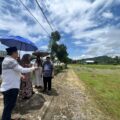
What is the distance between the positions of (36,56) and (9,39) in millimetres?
3856

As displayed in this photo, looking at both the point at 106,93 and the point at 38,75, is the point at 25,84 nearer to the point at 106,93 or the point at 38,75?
the point at 38,75

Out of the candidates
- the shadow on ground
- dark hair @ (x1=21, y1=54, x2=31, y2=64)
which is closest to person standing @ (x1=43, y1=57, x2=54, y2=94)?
the shadow on ground

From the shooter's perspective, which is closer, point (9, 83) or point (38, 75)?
point (9, 83)

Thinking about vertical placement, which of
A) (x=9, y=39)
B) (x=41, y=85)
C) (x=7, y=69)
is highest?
(x=9, y=39)

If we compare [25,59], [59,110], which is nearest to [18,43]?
[25,59]

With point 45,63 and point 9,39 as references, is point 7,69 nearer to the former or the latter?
point 9,39

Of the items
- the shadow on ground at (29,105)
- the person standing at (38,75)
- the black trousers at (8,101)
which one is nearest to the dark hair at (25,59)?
the shadow on ground at (29,105)

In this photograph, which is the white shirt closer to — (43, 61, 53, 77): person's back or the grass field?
the grass field

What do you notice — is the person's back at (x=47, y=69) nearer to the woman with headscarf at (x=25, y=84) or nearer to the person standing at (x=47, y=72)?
the person standing at (x=47, y=72)

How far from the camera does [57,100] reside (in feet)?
37.1

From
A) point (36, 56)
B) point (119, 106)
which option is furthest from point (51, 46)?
point (119, 106)

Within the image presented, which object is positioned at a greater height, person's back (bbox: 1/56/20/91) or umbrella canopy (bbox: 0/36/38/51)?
umbrella canopy (bbox: 0/36/38/51)

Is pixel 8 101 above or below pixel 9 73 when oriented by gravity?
below

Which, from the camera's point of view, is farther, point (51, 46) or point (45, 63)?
point (51, 46)
